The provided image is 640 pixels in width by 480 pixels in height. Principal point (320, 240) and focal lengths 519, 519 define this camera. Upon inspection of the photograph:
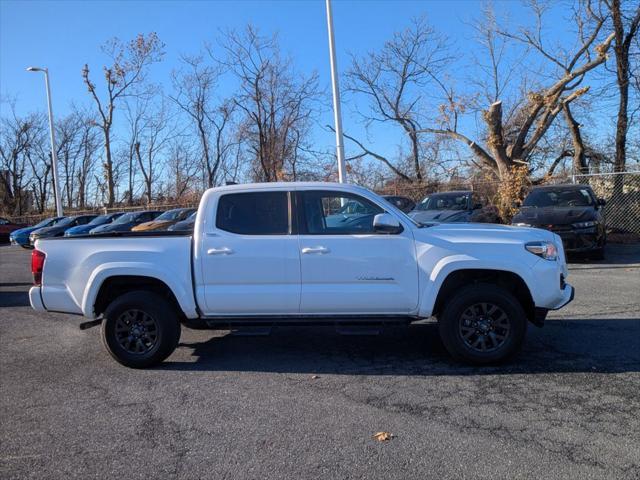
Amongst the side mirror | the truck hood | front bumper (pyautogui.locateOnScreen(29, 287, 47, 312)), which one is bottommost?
front bumper (pyautogui.locateOnScreen(29, 287, 47, 312))

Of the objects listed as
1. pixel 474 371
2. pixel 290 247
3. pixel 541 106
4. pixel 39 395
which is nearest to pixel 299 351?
pixel 290 247

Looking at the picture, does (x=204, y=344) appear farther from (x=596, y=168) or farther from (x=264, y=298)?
(x=596, y=168)

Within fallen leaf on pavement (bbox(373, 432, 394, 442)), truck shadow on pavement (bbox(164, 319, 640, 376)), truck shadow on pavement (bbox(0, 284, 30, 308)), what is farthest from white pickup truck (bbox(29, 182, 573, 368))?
truck shadow on pavement (bbox(0, 284, 30, 308))

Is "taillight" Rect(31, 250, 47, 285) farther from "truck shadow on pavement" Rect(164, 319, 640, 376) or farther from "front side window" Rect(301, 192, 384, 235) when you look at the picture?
"front side window" Rect(301, 192, 384, 235)

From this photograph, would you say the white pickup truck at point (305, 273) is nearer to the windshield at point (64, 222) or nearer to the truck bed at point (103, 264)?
Answer: the truck bed at point (103, 264)

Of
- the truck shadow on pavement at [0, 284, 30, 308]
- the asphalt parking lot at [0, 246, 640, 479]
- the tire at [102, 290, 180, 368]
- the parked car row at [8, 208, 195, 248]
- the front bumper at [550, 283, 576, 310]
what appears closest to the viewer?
the asphalt parking lot at [0, 246, 640, 479]

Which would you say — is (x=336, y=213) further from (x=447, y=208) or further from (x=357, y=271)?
(x=447, y=208)

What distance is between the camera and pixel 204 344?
6.53 m

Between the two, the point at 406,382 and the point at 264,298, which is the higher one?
the point at 264,298

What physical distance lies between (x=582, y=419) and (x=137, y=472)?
329 cm

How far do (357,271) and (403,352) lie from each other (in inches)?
50.4

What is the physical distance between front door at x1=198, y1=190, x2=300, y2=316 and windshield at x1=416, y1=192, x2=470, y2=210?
9.61 m

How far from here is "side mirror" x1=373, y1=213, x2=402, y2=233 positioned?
5.14 meters

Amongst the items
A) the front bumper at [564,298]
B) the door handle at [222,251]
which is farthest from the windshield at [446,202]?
the door handle at [222,251]
